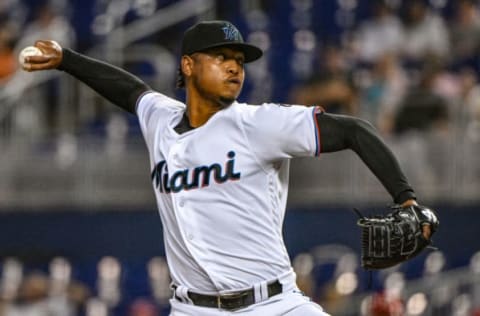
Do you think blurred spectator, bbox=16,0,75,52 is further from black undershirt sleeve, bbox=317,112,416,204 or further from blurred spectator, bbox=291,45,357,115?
black undershirt sleeve, bbox=317,112,416,204

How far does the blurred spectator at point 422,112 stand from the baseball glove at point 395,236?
5.78m

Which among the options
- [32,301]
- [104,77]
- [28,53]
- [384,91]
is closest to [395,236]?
[104,77]

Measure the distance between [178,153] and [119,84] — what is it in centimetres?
75

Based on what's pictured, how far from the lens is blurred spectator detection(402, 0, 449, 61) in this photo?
1139 cm

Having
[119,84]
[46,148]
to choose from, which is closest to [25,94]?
[46,148]

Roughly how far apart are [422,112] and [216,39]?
18.7 ft

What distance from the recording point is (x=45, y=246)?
480 inches

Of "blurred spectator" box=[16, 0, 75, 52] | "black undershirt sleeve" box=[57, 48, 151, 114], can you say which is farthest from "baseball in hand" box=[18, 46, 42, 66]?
"blurred spectator" box=[16, 0, 75, 52]

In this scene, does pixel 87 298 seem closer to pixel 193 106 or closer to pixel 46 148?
pixel 46 148

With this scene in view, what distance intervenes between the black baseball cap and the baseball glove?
0.91 m

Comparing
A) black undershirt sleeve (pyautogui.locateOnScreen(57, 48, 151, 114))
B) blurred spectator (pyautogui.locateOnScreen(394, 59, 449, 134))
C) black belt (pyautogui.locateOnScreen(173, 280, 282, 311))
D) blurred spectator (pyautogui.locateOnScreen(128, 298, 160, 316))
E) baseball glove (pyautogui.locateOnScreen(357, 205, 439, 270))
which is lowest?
blurred spectator (pyautogui.locateOnScreen(128, 298, 160, 316))

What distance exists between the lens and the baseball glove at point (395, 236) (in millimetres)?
4746

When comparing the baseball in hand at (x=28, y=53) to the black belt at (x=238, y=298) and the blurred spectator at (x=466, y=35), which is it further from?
the blurred spectator at (x=466, y=35)

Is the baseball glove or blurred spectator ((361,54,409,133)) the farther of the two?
blurred spectator ((361,54,409,133))
